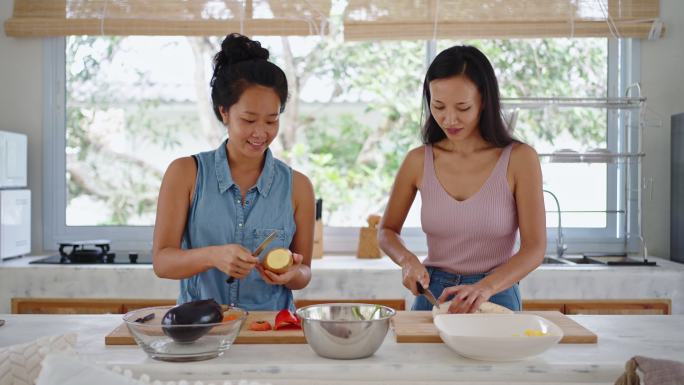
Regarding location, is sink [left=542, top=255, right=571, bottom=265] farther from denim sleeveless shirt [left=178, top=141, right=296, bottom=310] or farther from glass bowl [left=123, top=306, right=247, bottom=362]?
glass bowl [left=123, top=306, right=247, bottom=362]

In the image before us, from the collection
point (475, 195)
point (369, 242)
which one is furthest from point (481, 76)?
point (369, 242)

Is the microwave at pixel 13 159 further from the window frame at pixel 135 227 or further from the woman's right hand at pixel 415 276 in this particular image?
the woman's right hand at pixel 415 276

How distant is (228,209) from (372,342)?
27.5 inches

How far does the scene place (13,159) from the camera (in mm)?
3504

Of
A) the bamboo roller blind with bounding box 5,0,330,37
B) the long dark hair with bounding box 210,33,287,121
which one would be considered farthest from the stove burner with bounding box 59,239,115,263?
the long dark hair with bounding box 210,33,287,121

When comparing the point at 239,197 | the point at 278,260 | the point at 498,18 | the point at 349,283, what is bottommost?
the point at 349,283

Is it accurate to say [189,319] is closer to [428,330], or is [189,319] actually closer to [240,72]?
[428,330]

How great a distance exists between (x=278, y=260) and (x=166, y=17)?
2236mm

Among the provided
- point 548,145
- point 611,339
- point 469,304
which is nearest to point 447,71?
point 469,304

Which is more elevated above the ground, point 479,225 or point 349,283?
point 479,225

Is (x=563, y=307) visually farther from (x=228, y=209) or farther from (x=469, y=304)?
(x=228, y=209)

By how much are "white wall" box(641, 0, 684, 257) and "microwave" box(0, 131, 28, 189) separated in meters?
3.05

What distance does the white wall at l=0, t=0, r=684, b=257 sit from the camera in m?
3.73

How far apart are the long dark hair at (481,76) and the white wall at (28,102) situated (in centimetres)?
241
